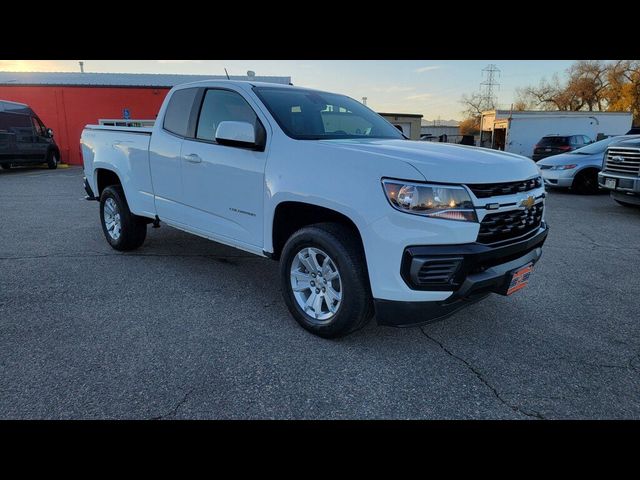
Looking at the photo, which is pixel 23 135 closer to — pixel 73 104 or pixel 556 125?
pixel 73 104

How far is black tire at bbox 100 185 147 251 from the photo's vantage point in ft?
17.3

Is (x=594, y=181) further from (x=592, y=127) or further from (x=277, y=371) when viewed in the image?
(x=592, y=127)

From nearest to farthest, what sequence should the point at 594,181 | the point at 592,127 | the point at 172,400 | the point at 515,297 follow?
1. the point at 172,400
2. the point at 515,297
3. the point at 594,181
4. the point at 592,127

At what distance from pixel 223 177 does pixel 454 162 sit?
1994mm

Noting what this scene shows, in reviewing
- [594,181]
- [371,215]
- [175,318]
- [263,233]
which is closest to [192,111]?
[263,233]

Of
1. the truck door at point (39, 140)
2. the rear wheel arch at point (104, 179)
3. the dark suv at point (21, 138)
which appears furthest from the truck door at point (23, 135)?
the rear wheel arch at point (104, 179)

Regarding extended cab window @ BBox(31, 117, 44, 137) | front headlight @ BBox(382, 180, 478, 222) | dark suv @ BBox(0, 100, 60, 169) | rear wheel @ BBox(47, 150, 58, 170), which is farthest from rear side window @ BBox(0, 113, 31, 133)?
front headlight @ BBox(382, 180, 478, 222)

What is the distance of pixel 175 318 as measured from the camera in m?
3.67

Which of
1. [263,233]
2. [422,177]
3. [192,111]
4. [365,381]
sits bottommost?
[365,381]

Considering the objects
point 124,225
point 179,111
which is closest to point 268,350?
point 179,111

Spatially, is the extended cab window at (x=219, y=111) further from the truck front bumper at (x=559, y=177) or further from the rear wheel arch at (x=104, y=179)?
the truck front bumper at (x=559, y=177)

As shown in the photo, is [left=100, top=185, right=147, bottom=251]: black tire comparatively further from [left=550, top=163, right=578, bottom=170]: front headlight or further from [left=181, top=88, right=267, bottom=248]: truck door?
[left=550, top=163, right=578, bottom=170]: front headlight

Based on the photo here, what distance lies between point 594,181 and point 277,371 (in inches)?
454

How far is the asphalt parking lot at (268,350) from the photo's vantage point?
99.8 inches
